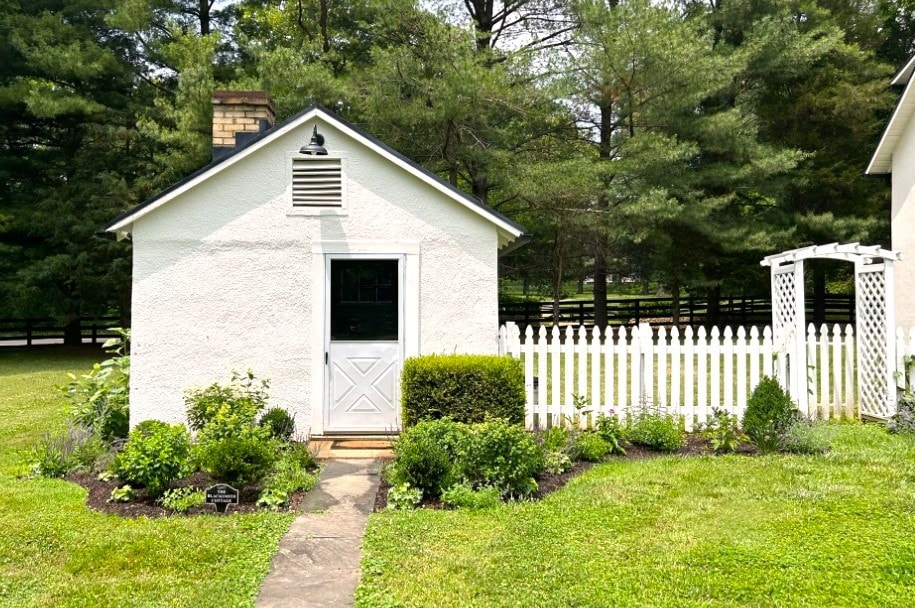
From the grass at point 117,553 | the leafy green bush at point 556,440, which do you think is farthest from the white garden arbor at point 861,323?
the grass at point 117,553

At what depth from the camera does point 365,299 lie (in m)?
8.48

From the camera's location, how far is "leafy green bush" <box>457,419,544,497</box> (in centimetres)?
595

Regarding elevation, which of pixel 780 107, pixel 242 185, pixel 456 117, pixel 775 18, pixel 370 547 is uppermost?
pixel 775 18

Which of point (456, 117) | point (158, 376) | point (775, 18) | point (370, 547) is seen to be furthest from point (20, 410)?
point (775, 18)

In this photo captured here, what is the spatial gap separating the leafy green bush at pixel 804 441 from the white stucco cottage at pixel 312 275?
12.0 feet

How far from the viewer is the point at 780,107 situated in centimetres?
2425

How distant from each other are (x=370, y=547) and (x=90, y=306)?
22.2m

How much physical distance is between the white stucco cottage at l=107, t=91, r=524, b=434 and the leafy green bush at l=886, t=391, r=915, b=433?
211 inches

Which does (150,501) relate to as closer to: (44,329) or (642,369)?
(642,369)

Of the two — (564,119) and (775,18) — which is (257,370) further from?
(775,18)

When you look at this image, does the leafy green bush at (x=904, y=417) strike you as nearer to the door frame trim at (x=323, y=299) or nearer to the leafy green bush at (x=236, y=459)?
the door frame trim at (x=323, y=299)

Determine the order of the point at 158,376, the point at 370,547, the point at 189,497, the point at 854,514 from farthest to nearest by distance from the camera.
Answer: the point at 158,376 < the point at 189,497 < the point at 854,514 < the point at 370,547

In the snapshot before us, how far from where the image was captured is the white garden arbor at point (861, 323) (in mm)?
8703

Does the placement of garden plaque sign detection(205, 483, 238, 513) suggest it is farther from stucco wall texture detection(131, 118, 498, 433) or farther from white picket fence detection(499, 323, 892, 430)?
white picket fence detection(499, 323, 892, 430)
